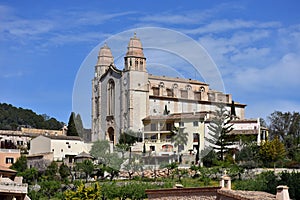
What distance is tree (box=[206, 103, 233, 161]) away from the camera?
223 ft

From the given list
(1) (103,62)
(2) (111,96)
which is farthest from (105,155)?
(1) (103,62)

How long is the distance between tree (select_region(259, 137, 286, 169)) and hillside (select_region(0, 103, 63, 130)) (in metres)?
85.7

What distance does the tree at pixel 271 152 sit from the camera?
62250 millimetres

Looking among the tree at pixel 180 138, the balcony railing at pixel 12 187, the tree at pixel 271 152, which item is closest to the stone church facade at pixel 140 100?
the tree at pixel 180 138

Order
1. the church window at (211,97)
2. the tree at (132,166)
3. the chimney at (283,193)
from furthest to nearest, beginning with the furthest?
the church window at (211,97) < the tree at (132,166) < the chimney at (283,193)

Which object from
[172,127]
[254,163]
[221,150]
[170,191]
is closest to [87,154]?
[172,127]

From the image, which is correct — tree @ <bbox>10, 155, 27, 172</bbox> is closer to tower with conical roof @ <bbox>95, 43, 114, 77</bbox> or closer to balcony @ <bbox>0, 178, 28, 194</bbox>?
tower with conical roof @ <bbox>95, 43, 114, 77</bbox>

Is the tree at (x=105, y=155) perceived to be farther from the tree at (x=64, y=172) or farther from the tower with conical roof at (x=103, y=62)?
the tower with conical roof at (x=103, y=62)

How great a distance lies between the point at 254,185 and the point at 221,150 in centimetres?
2323

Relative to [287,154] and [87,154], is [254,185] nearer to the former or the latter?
[287,154]

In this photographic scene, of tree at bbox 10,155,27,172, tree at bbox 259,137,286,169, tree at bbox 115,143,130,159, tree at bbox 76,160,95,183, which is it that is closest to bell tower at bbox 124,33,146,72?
tree at bbox 115,143,130,159

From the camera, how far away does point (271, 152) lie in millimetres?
62562

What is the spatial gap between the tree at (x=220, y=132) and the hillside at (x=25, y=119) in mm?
75849

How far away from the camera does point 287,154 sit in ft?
224
